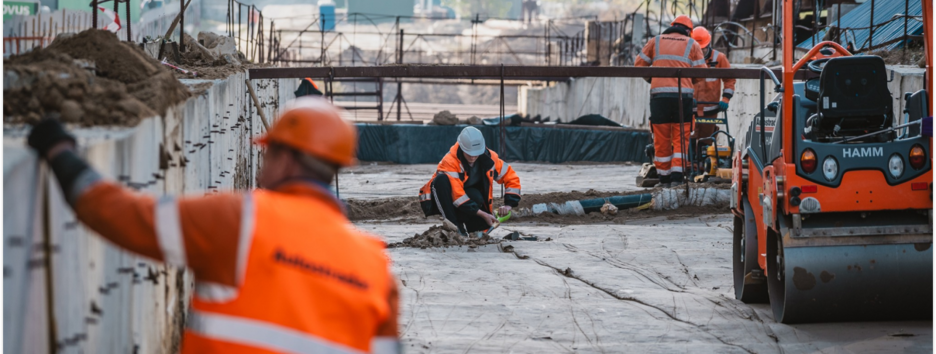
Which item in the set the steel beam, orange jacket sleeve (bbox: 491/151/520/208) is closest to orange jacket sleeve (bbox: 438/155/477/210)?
orange jacket sleeve (bbox: 491/151/520/208)

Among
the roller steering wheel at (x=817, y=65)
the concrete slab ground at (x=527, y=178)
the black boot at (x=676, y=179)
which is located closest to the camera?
the roller steering wheel at (x=817, y=65)

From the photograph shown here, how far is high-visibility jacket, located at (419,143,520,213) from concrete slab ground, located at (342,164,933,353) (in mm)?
496

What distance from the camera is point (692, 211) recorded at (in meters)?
12.1

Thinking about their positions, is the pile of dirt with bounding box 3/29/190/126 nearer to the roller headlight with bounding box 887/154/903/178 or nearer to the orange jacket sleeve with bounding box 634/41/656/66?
the roller headlight with bounding box 887/154/903/178

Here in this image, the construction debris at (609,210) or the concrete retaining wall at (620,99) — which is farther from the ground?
the concrete retaining wall at (620,99)

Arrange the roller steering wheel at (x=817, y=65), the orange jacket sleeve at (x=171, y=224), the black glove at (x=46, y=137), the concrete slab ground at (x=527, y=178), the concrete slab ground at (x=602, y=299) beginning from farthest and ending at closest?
1. the concrete slab ground at (x=527, y=178)
2. the roller steering wheel at (x=817, y=65)
3. the concrete slab ground at (x=602, y=299)
4. the black glove at (x=46, y=137)
5. the orange jacket sleeve at (x=171, y=224)

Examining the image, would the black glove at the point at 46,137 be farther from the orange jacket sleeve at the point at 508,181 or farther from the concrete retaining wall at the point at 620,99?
the concrete retaining wall at the point at 620,99

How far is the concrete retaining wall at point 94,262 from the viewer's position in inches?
94.6

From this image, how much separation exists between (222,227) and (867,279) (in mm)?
4732

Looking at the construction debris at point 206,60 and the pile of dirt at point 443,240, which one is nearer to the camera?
the construction debris at point 206,60

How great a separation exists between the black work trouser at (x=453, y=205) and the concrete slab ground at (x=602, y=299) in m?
0.48

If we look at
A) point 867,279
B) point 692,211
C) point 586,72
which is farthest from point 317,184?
point 692,211

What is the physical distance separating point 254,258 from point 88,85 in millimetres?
1679

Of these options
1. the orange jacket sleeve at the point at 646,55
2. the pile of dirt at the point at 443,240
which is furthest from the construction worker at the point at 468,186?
the orange jacket sleeve at the point at 646,55
